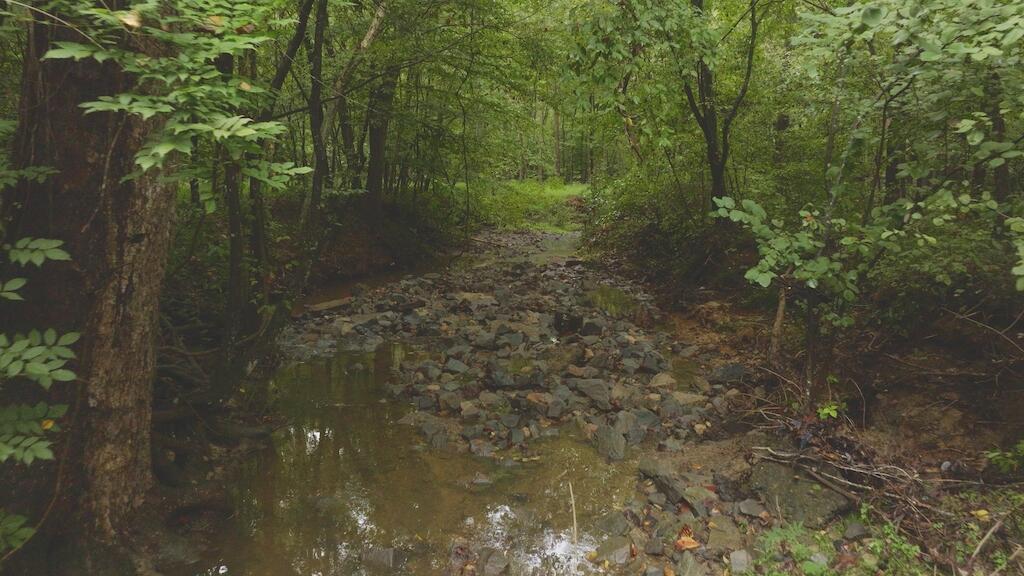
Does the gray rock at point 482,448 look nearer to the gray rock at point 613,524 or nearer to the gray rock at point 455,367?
the gray rock at point 613,524

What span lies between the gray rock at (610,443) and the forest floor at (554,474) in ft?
0.06

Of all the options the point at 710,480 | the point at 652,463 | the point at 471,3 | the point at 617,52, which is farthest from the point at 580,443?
the point at 471,3

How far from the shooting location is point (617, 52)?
197 inches

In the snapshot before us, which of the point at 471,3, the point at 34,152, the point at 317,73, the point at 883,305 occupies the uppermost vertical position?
the point at 471,3

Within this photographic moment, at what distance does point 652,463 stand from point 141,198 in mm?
4112

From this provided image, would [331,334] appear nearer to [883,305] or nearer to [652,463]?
[652,463]

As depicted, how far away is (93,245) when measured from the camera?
298cm

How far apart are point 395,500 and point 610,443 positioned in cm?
197

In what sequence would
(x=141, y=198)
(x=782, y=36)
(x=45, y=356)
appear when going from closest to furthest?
(x=45, y=356)
(x=141, y=198)
(x=782, y=36)

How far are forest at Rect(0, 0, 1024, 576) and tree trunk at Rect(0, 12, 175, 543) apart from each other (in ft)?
0.05

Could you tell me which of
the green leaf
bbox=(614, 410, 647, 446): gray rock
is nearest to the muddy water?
bbox=(614, 410, 647, 446): gray rock

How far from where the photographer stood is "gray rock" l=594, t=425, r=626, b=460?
504 cm

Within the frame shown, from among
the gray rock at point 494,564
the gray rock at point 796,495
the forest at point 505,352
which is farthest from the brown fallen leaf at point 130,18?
the gray rock at point 796,495

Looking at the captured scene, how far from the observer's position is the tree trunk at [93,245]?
287 centimetres
